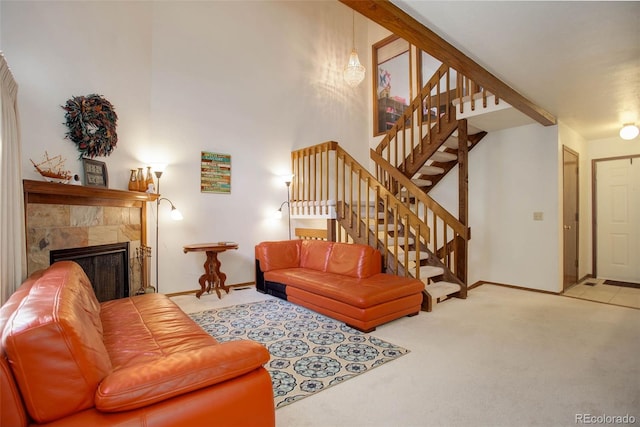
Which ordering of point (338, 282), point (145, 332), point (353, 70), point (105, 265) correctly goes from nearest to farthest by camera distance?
point (145, 332)
point (338, 282)
point (105, 265)
point (353, 70)

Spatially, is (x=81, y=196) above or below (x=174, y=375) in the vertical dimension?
above

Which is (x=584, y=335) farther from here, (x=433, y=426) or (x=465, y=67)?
(x=465, y=67)

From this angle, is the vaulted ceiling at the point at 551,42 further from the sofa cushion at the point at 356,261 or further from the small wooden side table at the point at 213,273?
the small wooden side table at the point at 213,273

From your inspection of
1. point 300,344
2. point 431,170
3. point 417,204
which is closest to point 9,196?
point 300,344

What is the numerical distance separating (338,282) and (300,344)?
0.87m

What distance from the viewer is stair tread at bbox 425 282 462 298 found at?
3748mm

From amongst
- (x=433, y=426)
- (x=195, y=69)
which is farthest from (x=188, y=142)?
(x=433, y=426)

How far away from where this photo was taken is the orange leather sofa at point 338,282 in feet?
9.86

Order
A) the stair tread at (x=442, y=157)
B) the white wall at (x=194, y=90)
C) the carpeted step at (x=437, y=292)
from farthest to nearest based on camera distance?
the stair tread at (x=442, y=157) → the carpeted step at (x=437, y=292) → the white wall at (x=194, y=90)

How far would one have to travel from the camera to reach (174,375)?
1186mm

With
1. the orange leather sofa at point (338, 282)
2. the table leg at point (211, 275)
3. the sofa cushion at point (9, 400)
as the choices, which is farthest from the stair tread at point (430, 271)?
the sofa cushion at point (9, 400)

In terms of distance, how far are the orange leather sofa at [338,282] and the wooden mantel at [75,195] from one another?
5.50 ft

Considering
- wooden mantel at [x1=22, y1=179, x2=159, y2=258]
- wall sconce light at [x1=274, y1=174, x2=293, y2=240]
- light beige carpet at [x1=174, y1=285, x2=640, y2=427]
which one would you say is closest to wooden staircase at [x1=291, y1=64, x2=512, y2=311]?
wall sconce light at [x1=274, y1=174, x2=293, y2=240]

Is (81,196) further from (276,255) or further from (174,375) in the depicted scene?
(174,375)
